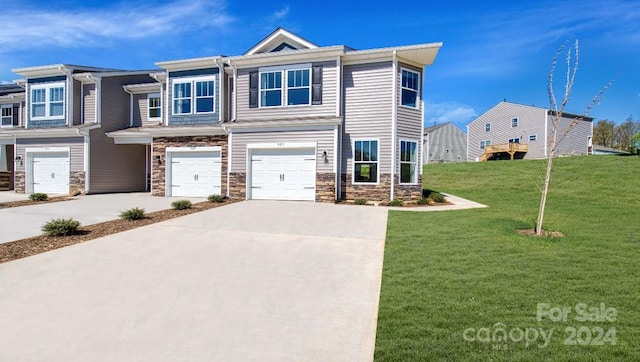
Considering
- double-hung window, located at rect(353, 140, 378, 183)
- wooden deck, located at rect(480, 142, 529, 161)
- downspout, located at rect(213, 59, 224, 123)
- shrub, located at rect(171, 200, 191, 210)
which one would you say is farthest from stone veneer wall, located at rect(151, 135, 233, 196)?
wooden deck, located at rect(480, 142, 529, 161)

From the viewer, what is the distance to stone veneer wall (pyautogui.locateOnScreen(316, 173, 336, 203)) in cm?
1462

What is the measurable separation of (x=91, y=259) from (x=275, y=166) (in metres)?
9.47

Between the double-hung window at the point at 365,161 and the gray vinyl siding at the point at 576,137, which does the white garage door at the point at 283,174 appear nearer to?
the double-hung window at the point at 365,161

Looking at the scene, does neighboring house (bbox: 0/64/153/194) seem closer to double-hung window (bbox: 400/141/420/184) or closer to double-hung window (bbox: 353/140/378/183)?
double-hung window (bbox: 353/140/378/183)

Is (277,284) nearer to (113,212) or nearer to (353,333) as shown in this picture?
(353,333)

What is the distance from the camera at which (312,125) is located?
1474 cm

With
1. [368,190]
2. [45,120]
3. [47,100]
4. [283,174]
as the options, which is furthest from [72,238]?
[47,100]

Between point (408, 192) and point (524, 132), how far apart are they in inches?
1034

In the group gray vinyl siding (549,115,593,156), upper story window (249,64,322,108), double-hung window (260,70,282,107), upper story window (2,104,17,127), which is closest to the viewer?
upper story window (249,64,322,108)

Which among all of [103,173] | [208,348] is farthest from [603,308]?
[103,173]

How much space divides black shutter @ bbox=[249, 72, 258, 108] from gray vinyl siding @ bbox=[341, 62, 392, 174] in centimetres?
401

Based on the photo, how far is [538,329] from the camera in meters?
3.71

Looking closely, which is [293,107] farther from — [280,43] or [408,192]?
[408,192]

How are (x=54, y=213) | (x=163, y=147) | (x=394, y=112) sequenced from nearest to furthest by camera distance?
(x=54, y=213), (x=394, y=112), (x=163, y=147)
